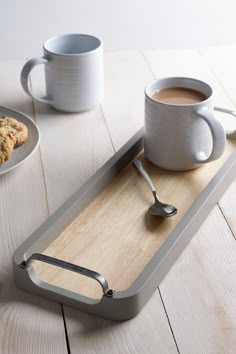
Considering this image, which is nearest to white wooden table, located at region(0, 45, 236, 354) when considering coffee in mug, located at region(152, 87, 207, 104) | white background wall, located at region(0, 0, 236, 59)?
coffee in mug, located at region(152, 87, 207, 104)

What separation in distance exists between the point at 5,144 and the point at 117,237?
9.4 inches

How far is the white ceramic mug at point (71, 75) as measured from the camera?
1.10 metres

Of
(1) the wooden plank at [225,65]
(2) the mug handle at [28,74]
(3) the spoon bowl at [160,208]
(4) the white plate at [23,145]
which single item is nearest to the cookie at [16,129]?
(4) the white plate at [23,145]

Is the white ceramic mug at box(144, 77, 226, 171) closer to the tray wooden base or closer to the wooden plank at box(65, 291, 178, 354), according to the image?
the tray wooden base

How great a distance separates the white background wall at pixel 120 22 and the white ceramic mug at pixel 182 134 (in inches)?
26.0

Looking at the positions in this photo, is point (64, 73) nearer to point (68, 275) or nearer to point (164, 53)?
point (164, 53)

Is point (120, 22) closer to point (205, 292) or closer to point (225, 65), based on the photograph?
point (225, 65)

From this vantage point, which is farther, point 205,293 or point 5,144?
point 5,144

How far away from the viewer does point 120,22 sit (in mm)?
1602

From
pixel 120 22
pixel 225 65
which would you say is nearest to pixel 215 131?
pixel 225 65

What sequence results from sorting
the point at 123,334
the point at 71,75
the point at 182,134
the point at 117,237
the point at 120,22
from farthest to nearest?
the point at 120,22 → the point at 71,75 → the point at 182,134 → the point at 117,237 → the point at 123,334

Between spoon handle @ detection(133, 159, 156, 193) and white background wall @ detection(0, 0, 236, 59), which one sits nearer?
spoon handle @ detection(133, 159, 156, 193)

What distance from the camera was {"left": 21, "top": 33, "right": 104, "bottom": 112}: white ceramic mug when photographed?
1099 mm

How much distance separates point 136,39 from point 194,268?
0.96 metres
